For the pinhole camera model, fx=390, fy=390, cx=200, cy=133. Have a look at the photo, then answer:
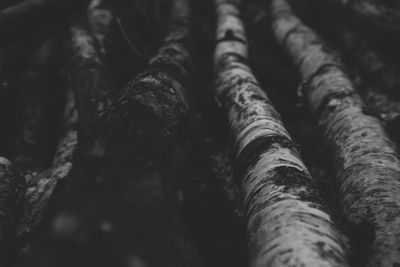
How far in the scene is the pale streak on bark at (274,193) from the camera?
65.9 inches

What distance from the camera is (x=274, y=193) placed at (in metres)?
2.08

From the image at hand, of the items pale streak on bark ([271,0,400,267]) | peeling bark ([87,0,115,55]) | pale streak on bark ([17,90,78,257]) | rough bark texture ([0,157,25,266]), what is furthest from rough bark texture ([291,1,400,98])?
rough bark texture ([0,157,25,266])

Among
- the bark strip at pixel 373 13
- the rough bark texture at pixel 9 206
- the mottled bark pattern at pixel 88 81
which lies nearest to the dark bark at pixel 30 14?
the mottled bark pattern at pixel 88 81

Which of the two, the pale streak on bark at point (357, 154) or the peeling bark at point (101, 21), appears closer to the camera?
the pale streak on bark at point (357, 154)

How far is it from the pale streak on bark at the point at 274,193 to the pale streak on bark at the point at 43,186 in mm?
1172

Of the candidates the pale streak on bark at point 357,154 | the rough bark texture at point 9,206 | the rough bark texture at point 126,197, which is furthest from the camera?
the rough bark texture at point 9,206

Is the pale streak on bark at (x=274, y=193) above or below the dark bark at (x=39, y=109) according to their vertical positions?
above

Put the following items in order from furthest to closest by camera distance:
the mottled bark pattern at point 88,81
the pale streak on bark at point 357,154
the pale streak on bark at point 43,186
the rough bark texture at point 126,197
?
the mottled bark pattern at point 88,81 → the pale streak on bark at point 43,186 → the pale streak on bark at point 357,154 → the rough bark texture at point 126,197

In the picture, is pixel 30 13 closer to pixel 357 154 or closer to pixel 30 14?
pixel 30 14

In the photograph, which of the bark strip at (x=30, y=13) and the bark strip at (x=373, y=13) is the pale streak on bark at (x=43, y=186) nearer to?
the bark strip at (x=30, y=13)

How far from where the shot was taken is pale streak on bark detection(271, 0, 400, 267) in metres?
2.11

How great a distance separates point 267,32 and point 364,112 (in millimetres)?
3395

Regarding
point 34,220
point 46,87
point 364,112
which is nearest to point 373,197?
point 364,112

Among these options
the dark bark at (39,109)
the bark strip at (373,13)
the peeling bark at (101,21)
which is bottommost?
the dark bark at (39,109)
